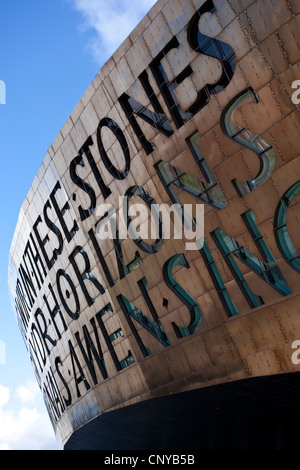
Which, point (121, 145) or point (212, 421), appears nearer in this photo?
point (121, 145)

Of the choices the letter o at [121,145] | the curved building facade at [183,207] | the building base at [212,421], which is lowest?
the building base at [212,421]

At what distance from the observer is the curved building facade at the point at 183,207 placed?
787 inches

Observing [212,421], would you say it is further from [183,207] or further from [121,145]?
[121,145]

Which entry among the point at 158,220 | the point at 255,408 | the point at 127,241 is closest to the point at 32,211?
the point at 127,241

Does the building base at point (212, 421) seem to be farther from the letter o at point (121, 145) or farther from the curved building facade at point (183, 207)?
the letter o at point (121, 145)

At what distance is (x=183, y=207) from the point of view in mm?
23672

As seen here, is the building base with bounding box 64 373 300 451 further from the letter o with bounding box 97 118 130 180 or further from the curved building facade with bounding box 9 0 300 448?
the letter o with bounding box 97 118 130 180

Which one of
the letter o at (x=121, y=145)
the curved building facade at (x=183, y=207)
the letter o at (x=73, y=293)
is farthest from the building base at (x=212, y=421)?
the letter o at (x=121, y=145)

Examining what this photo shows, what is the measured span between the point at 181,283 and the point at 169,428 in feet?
43.1

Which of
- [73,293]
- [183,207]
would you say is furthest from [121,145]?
[73,293]

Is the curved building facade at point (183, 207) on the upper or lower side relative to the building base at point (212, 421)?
upper

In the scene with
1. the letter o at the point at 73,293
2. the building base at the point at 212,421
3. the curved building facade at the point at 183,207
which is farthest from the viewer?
the letter o at the point at 73,293

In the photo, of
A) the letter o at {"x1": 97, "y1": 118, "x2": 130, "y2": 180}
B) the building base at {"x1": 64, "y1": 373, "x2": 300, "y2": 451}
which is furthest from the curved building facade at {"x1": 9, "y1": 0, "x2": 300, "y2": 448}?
the building base at {"x1": 64, "y1": 373, "x2": 300, "y2": 451}

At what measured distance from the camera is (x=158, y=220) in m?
24.9
